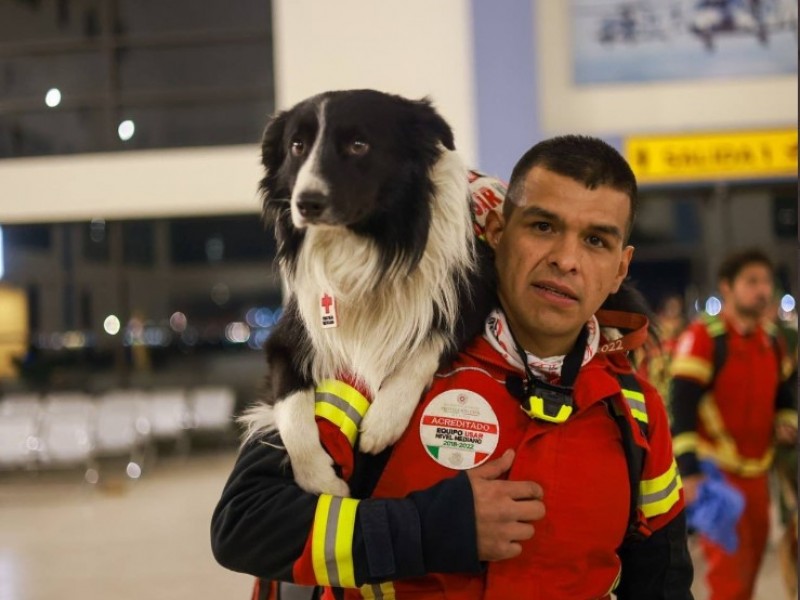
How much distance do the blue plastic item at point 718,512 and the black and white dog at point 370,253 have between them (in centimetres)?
218

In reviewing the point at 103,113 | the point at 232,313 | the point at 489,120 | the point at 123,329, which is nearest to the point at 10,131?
the point at 103,113

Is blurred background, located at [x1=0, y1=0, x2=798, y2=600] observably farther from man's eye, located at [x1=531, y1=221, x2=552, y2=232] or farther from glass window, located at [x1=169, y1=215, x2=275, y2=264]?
man's eye, located at [x1=531, y1=221, x2=552, y2=232]

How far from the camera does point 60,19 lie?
8.97 m

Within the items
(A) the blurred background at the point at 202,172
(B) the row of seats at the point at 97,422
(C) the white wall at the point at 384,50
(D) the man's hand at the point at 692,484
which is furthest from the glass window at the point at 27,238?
(D) the man's hand at the point at 692,484

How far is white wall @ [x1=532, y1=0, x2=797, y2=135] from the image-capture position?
23.6ft

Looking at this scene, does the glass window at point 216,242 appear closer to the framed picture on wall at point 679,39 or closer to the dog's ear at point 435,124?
the framed picture on wall at point 679,39

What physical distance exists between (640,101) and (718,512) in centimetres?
507

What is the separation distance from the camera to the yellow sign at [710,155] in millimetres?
6996

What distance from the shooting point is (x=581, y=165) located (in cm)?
119

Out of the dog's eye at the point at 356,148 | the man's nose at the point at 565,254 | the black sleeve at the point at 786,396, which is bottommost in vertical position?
the black sleeve at the point at 786,396

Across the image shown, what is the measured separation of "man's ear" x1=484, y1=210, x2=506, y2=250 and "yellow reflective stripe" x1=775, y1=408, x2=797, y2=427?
8.02ft

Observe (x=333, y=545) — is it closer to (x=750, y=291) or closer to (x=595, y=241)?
(x=595, y=241)

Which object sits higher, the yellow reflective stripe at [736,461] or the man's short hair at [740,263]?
the man's short hair at [740,263]

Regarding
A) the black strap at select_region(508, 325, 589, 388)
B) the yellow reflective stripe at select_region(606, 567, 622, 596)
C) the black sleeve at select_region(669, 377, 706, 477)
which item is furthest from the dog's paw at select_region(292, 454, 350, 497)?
the black sleeve at select_region(669, 377, 706, 477)
